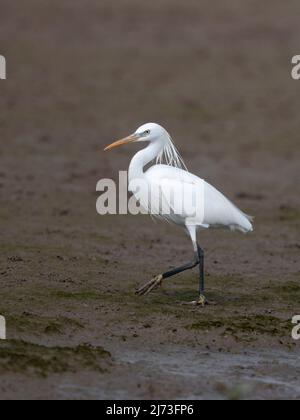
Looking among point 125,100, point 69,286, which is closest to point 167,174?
point 69,286

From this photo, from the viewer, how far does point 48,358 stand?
24.3 ft

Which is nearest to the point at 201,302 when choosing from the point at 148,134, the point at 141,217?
the point at 148,134

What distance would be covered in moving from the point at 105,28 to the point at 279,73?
12.5 ft

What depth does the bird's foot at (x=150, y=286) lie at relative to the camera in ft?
29.7

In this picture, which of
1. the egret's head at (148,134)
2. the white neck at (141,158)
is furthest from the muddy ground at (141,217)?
the egret's head at (148,134)

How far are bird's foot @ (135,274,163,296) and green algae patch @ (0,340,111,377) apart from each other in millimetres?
1375

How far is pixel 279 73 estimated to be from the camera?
18875 mm

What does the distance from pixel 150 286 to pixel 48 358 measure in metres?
1.90

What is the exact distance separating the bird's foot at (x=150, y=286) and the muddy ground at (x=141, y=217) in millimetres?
78

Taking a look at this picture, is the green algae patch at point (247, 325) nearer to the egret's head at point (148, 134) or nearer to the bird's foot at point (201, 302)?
the bird's foot at point (201, 302)

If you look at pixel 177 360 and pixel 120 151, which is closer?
pixel 177 360

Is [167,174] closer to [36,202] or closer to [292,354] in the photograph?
[292,354]

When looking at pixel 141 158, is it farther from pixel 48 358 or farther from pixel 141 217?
pixel 141 217

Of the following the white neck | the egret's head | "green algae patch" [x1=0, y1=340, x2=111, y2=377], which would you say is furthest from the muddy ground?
the egret's head
